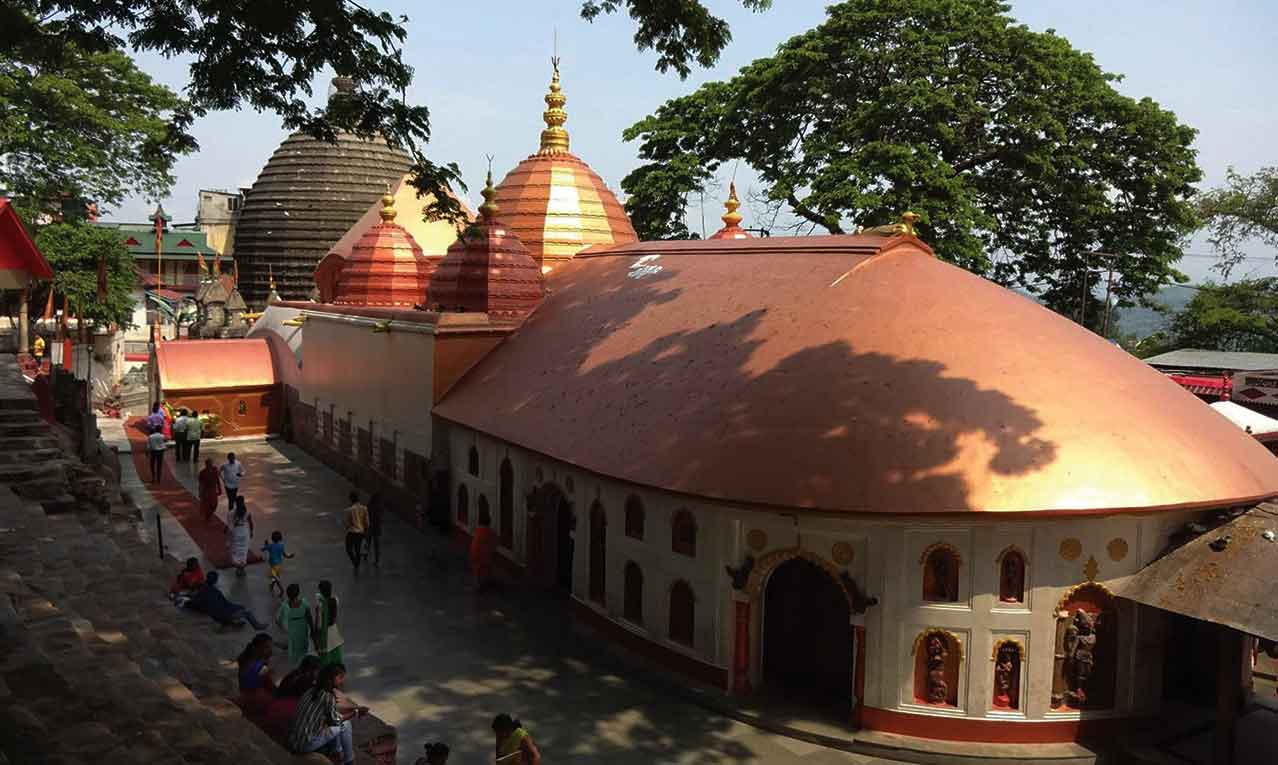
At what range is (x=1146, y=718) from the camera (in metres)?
10.9

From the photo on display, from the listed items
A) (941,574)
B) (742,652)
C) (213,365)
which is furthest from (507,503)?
(213,365)

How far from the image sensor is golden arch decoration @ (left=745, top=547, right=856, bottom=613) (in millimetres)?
11016

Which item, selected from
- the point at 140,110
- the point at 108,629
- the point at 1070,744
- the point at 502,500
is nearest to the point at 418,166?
the point at 108,629

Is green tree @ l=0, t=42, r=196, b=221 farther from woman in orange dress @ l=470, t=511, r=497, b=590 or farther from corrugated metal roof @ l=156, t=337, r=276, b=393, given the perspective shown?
woman in orange dress @ l=470, t=511, r=497, b=590

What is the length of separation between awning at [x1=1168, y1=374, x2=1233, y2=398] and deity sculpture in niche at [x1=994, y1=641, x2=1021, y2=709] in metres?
19.8

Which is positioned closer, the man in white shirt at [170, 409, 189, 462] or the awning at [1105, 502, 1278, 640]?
the awning at [1105, 502, 1278, 640]

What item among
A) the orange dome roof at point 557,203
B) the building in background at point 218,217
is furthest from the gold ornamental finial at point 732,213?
the building in background at point 218,217

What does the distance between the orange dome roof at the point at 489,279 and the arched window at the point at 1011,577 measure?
1187 cm

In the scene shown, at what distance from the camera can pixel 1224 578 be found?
10070 mm

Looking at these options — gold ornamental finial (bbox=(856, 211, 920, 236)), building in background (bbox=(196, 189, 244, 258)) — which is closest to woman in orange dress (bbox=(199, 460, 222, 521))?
gold ornamental finial (bbox=(856, 211, 920, 236))

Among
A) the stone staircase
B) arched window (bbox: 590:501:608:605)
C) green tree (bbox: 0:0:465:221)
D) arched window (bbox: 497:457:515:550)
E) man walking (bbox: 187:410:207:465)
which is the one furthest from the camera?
man walking (bbox: 187:410:207:465)

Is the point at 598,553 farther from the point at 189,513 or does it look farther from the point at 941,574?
the point at 189,513

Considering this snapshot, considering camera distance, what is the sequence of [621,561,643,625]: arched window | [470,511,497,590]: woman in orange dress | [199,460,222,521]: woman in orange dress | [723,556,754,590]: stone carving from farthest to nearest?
→ [199,460,222,521]: woman in orange dress, [470,511,497,590]: woman in orange dress, [621,561,643,625]: arched window, [723,556,754,590]: stone carving

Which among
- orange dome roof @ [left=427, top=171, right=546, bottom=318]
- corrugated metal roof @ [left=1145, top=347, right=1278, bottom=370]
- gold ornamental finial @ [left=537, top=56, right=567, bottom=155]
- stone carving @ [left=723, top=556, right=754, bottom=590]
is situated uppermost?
gold ornamental finial @ [left=537, top=56, right=567, bottom=155]
